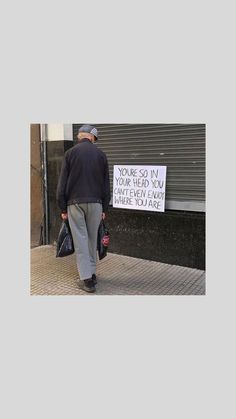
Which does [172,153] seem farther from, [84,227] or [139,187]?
[84,227]

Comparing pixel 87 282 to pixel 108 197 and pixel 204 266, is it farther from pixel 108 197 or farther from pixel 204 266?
pixel 204 266

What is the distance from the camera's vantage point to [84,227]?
5285 millimetres

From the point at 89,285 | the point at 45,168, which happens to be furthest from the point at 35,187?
the point at 89,285

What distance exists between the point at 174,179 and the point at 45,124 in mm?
2723

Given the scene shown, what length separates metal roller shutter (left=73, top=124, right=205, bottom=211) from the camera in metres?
6.06

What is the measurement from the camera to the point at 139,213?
6.77 m

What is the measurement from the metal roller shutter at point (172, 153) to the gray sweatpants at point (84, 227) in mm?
1532

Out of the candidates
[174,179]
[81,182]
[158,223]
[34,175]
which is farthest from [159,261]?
[34,175]

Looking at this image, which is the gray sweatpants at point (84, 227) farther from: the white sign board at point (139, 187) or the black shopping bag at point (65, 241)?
the white sign board at point (139, 187)

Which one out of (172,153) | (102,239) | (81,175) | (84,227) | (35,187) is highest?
(172,153)

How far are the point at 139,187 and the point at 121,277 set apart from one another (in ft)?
4.90

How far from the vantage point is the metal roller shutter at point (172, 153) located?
6062mm

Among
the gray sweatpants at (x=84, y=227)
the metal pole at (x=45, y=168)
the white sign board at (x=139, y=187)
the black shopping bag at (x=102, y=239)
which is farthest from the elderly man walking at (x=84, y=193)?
the metal pole at (x=45, y=168)

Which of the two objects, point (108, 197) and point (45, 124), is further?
point (45, 124)
